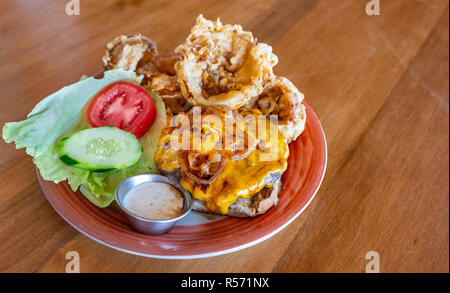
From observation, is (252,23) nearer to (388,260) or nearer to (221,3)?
(221,3)

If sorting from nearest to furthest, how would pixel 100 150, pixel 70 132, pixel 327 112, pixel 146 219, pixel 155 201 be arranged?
pixel 146 219 < pixel 155 201 < pixel 100 150 < pixel 70 132 < pixel 327 112

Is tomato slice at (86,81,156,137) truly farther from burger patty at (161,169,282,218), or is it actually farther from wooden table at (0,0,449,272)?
burger patty at (161,169,282,218)

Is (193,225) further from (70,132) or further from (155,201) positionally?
(70,132)

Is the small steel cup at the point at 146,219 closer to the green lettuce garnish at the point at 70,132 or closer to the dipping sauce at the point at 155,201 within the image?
the dipping sauce at the point at 155,201

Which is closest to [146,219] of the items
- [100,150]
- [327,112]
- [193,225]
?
[193,225]

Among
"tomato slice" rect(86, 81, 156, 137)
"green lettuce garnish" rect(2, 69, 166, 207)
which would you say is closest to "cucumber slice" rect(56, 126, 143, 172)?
"green lettuce garnish" rect(2, 69, 166, 207)

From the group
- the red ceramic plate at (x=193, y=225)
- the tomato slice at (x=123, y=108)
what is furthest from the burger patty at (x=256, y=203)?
the tomato slice at (x=123, y=108)
